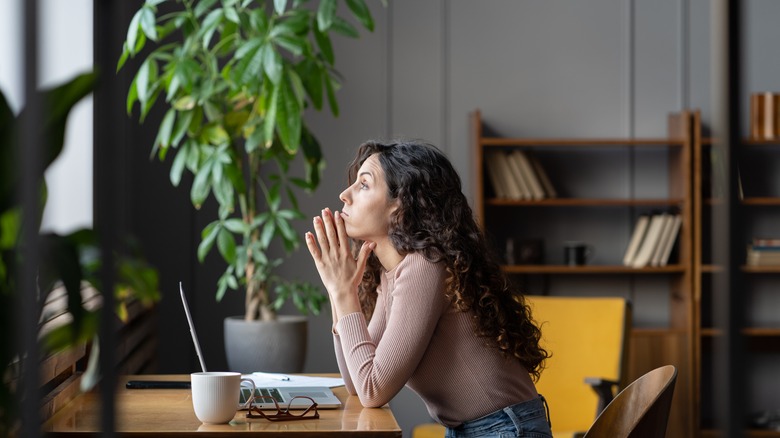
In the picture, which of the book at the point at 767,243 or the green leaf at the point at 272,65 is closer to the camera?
the green leaf at the point at 272,65

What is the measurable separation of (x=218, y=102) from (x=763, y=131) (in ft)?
8.29

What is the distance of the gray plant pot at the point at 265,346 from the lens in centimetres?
355

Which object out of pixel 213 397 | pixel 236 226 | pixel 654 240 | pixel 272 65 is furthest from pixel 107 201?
pixel 654 240

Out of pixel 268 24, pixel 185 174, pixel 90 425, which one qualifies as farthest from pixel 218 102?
pixel 90 425

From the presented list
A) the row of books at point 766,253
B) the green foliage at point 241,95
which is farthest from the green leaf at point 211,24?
the row of books at point 766,253

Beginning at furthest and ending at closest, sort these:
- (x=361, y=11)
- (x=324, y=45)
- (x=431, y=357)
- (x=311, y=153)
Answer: (x=311, y=153) → (x=324, y=45) → (x=361, y=11) → (x=431, y=357)

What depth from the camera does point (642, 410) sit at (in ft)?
5.93

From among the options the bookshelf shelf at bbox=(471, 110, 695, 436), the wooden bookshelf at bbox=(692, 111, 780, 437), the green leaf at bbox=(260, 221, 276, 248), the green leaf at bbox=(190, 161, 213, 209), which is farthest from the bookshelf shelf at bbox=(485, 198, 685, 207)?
the green leaf at bbox=(190, 161, 213, 209)

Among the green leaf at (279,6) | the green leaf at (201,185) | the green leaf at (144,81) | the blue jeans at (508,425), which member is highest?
the green leaf at (279,6)

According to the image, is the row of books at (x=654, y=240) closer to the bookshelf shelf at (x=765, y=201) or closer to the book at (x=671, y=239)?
the book at (x=671, y=239)

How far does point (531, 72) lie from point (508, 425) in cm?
302

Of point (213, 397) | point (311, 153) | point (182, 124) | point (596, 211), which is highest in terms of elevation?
point (182, 124)

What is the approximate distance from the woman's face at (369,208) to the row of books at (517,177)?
91.6 inches

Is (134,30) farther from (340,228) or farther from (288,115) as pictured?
(340,228)
